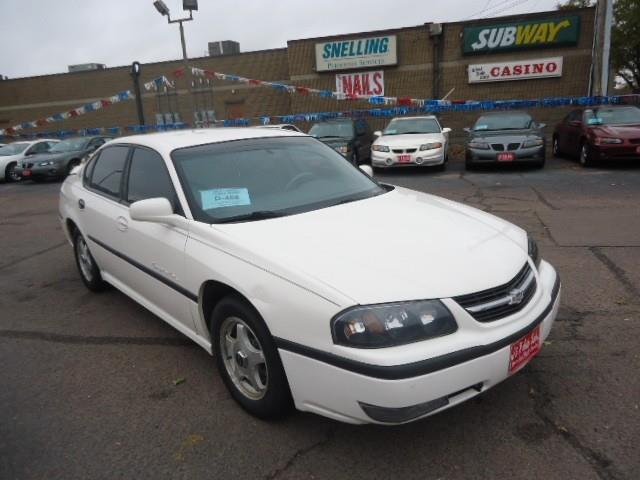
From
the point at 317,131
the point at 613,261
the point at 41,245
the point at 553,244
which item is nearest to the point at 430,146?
the point at 317,131

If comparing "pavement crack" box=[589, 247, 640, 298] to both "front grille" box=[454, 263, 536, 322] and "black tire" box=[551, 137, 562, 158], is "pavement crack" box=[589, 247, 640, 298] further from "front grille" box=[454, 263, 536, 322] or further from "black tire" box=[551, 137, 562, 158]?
"black tire" box=[551, 137, 562, 158]

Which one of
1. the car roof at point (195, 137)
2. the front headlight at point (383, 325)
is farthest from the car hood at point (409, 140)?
the front headlight at point (383, 325)

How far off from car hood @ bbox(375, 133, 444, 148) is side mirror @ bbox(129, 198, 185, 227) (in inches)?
375

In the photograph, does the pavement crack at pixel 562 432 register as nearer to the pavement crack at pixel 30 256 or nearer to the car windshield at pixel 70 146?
the pavement crack at pixel 30 256

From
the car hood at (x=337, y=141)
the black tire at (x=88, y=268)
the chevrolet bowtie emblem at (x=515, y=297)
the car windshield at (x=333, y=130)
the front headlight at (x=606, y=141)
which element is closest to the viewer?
the chevrolet bowtie emblem at (x=515, y=297)

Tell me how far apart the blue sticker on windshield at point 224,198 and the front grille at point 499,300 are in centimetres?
A: 151

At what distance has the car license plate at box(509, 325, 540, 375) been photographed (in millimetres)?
2426

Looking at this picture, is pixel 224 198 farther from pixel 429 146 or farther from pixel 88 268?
pixel 429 146

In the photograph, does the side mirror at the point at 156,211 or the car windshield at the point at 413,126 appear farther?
the car windshield at the point at 413,126

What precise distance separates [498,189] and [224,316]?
26.6 feet

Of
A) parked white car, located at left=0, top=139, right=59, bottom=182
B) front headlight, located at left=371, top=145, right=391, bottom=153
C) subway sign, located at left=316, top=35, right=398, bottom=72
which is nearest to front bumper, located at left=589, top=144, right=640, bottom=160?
front headlight, located at left=371, top=145, right=391, bottom=153

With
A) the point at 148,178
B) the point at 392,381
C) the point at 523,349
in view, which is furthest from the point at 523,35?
the point at 392,381

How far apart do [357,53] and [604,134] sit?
12.7 m

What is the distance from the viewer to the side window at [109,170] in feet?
13.6
